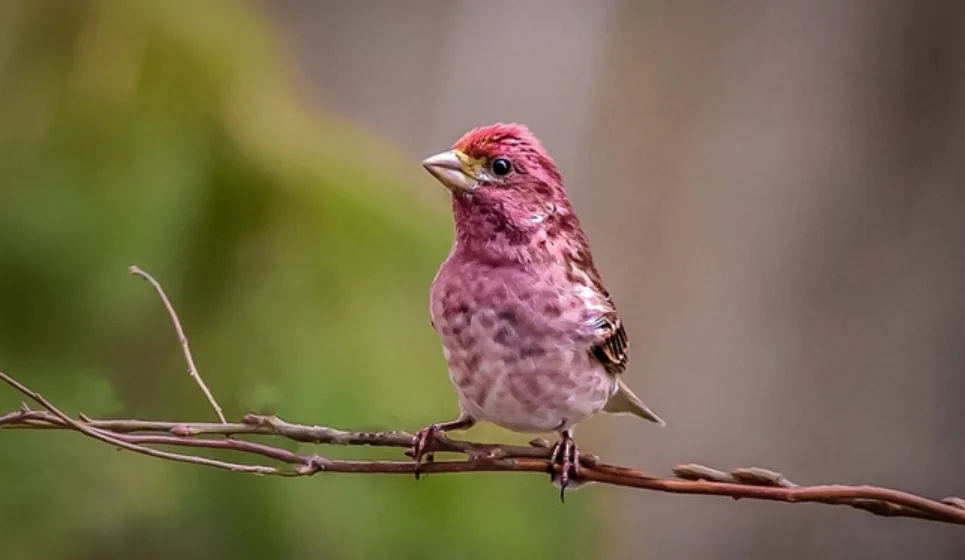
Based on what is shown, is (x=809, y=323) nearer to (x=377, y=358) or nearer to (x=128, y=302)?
(x=377, y=358)

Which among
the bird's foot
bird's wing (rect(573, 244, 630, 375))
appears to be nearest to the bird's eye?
bird's wing (rect(573, 244, 630, 375))

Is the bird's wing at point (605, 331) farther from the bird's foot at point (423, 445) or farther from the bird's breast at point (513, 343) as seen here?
the bird's foot at point (423, 445)

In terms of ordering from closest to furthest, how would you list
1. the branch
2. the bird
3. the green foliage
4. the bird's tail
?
the branch
the bird
the bird's tail
the green foliage

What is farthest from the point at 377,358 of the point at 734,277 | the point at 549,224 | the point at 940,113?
the point at 940,113

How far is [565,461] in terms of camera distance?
766 mm

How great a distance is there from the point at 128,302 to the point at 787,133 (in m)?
0.96

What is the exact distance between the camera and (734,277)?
56.1 inches

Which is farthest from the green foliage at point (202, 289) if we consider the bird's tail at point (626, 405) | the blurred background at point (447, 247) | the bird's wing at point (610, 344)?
the bird's wing at point (610, 344)

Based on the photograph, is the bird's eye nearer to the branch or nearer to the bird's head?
the bird's head

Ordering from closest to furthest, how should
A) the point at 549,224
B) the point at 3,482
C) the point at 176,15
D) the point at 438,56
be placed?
the point at 549,224 → the point at 3,482 → the point at 176,15 → the point at 438,56

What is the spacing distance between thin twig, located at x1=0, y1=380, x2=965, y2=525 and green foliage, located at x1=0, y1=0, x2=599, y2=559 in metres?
0.39

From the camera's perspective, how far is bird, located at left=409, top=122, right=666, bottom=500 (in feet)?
2.55

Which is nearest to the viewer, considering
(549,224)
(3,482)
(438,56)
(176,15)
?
(549,224)

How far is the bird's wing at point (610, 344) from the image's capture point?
814mm
